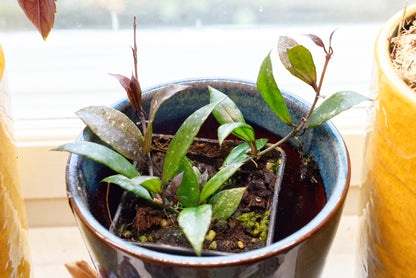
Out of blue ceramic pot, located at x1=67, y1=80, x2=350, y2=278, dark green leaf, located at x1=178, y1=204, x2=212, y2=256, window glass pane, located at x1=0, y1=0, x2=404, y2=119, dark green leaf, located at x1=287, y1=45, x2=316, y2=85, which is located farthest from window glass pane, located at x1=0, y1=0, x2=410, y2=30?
dark green leaf, located at x1=178, y1=204, x2=212, y2=256

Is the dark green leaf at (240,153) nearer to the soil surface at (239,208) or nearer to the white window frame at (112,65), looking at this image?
the soil surface at (239,208)

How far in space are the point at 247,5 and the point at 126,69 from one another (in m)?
0.29

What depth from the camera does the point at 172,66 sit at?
1.03 m

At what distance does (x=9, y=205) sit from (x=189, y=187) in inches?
9.8

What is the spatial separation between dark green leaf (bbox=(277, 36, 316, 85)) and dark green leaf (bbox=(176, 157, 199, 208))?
0.16m

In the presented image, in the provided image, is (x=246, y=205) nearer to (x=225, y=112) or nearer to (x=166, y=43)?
(x=225, y=112)

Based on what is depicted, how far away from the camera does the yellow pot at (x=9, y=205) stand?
1.95 feet

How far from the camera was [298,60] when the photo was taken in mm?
535

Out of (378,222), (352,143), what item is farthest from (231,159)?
(352,143)

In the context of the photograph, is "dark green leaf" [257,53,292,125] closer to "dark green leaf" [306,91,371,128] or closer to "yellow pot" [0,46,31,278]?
"dark green leaf" [306,91,371,128]

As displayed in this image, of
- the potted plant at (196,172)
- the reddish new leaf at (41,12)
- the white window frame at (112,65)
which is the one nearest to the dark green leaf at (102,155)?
the potted plant at (196,172)

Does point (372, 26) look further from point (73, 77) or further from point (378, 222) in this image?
point (73, 77)

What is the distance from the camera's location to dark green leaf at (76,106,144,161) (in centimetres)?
54

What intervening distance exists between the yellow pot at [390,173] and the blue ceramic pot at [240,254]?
0.05 metres
